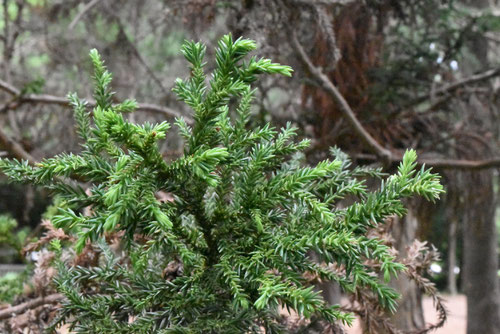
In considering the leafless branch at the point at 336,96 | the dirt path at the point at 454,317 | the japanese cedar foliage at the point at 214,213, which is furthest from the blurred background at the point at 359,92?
the dirt path at the point at 454,317

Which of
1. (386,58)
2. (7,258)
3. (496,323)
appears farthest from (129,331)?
(7,258)

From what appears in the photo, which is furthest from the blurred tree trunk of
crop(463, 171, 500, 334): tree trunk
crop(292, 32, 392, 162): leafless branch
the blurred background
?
crop(292, 32, 392, 162): leafless branch

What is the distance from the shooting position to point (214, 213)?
1.30 meters

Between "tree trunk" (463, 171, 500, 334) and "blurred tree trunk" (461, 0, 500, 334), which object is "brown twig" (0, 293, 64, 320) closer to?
"blurred tree trunk" (461, 0, 500, 334)

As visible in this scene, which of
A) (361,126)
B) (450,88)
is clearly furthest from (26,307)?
(450,88)

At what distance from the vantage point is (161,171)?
1124mm

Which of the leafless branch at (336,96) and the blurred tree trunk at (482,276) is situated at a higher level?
the leafless branch at (336,96)

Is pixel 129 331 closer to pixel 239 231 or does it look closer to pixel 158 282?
pixel 158 282

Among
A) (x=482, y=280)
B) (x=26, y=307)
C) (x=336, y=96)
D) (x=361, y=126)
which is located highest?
(x=336, y=96)

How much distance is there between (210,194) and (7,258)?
57.0ft

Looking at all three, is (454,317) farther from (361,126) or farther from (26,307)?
(26,307)

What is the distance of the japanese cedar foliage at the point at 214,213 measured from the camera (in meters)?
1.05

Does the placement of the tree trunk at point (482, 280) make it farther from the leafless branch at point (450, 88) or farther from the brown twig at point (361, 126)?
the brown twig at point (361, 126)

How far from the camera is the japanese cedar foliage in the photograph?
1.05m
